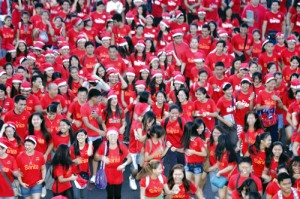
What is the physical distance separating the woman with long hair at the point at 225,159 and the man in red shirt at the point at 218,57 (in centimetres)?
471

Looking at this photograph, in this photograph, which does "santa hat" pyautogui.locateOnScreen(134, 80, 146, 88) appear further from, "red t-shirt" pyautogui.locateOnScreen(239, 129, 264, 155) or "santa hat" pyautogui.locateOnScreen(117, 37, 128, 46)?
"santa hat" pyautogui.locateOnScreen(117, 37, 128, 46)

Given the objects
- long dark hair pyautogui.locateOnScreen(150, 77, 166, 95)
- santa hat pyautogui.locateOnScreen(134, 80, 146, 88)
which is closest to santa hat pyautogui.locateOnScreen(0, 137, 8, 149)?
santa hat pyautogui.locateOnScreen(134, 80, 146, 88)

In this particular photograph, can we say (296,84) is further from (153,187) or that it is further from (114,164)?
(153,187)

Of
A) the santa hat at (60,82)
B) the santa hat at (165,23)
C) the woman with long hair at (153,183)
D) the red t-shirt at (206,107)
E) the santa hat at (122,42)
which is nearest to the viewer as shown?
the woman with long hair at (153,183)

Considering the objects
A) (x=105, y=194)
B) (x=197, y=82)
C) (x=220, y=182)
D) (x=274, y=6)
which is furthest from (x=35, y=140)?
(x=274, y=6)

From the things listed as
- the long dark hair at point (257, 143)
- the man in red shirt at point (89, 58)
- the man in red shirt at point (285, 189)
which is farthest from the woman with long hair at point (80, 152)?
the man in red shirt at point (89, 58)

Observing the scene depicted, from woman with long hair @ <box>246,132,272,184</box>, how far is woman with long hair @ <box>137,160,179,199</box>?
66.8 inches

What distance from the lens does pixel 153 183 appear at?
1140cm

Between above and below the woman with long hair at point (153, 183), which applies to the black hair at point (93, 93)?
above

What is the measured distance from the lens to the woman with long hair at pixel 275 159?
39.2 feet

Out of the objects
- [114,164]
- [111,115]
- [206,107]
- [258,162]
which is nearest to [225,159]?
[258,162]

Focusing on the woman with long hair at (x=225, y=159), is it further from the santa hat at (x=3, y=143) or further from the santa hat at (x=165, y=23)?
the santa hat at (x=165, y=23)

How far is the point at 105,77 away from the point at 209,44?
3.35 m

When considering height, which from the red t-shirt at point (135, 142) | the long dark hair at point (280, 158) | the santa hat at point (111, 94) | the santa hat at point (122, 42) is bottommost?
the red t-shirt at point (135, 142)
